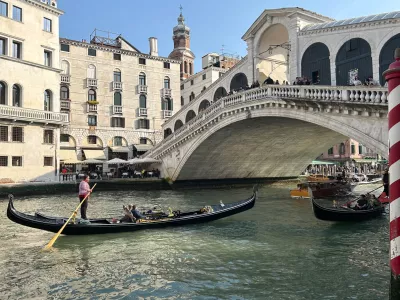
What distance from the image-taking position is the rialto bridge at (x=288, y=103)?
10.9 metres

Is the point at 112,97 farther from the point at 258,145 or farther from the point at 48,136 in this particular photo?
the point at 258,145

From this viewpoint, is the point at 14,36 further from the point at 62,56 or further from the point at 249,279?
the point at 249,279

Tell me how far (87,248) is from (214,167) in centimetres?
1438

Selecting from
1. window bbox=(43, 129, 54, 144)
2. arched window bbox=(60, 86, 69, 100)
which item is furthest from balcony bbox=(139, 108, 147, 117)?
window bbox=(43, 129, 54, 144)

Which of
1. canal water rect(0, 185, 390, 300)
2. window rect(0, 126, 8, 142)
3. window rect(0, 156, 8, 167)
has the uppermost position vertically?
window rect(0, 126, 8, 142)

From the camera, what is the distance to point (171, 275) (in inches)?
214

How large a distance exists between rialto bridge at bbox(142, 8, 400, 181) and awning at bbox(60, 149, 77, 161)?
16.8 feet

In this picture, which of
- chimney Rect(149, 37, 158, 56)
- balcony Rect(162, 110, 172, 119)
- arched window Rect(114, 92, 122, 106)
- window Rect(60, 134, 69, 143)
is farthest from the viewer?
chimney Rect(149, 37, 158, 56)

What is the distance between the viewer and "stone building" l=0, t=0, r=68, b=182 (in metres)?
17.4

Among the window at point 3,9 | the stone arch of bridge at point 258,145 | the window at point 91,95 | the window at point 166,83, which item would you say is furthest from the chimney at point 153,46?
the window at point 3,9

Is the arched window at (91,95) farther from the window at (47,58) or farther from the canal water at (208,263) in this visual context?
the canal water at (208,263)

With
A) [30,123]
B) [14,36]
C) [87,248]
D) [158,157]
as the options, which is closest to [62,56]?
[14,36]

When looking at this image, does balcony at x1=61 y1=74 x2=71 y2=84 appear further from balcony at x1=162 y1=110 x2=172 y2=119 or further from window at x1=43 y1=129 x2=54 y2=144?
balcony at x1=162 y1=110 x2=172 y2=119

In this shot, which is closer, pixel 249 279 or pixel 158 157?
pixel 249 279
